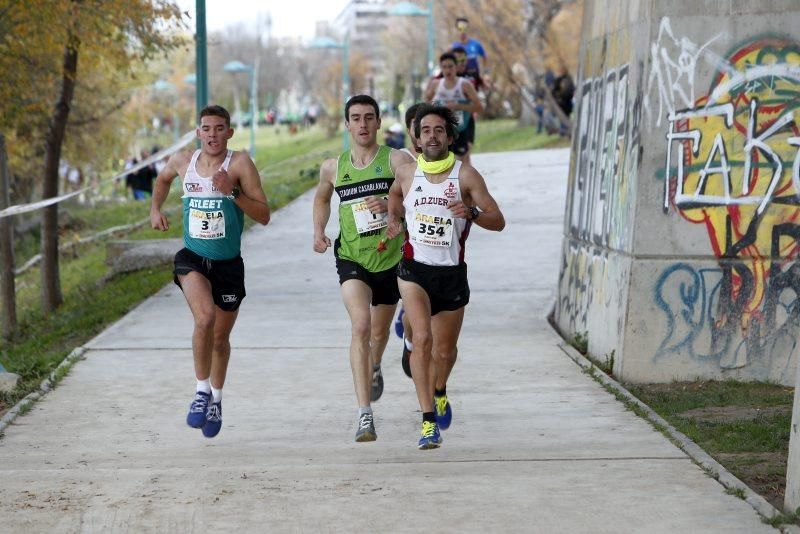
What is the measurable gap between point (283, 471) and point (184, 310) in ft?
22.3

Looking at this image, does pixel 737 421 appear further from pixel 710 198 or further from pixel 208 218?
pixel 208 218

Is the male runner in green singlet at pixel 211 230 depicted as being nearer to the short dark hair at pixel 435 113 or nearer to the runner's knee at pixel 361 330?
the runner's knee at pixel 361 330

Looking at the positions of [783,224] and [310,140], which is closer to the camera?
[783,224]

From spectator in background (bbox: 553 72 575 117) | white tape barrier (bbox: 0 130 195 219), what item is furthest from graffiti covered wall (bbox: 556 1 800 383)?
spectator in background (bbox: 553 72 575 117)

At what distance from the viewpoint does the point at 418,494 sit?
21.8ft

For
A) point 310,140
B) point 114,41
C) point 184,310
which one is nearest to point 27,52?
point 114,41

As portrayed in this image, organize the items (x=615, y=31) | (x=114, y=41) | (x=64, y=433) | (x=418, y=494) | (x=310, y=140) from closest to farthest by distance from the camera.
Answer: (x=418, y=494)
(x=64, y=433)
(x=615, y=31)
(x=114, y=41)
(x=310, y=140)

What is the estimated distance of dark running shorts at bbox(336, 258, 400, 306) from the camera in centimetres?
791

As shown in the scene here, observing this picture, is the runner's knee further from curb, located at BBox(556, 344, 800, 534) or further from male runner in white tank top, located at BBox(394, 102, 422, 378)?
curb, located at BBox(556, 344, 800, 534)

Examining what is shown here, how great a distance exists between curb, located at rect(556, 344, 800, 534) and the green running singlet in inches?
73.6

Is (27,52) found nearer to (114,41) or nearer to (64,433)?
(114,41)

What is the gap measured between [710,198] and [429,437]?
3.28m

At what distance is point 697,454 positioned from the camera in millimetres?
7375

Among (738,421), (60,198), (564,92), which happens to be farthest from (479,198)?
(564,92)
